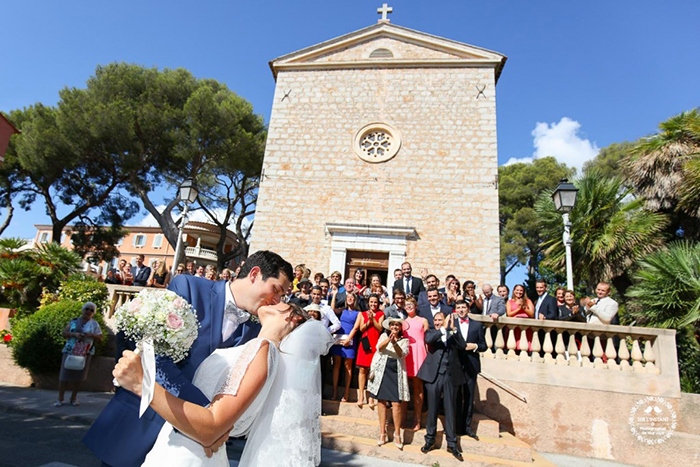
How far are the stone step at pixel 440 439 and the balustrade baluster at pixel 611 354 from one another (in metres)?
2.03

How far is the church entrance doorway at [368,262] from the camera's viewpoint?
39.8ft

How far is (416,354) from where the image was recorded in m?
6.03

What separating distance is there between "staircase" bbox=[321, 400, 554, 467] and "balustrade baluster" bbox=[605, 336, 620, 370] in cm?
189

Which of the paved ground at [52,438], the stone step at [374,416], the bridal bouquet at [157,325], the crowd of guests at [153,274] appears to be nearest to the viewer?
the bridal bouquet at [157,325]

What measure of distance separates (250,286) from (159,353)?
0.59 m

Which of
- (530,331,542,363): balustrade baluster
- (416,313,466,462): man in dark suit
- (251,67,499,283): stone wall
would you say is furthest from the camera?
(251,67,499,283): stone wall

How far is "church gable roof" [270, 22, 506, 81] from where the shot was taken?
43.4 ft

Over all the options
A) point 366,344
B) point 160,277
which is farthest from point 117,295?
point 366,344

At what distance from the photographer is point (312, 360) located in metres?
2.58

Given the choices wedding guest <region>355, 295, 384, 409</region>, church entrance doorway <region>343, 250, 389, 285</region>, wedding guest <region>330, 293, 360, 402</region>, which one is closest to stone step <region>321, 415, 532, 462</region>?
wedding guest <region>355, 295, 384, 409</region>

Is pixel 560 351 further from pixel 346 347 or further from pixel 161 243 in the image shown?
pixel 161 243

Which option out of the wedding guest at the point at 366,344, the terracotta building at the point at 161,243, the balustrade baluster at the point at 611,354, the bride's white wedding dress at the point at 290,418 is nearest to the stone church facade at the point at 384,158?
the balustrade baluster at the point at 611,354

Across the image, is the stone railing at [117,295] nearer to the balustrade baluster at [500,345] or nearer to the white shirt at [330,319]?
the white shirt at [330,319]

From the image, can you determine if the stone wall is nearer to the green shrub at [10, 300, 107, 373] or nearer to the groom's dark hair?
the green shrub at [10, 300, 107, 373]
